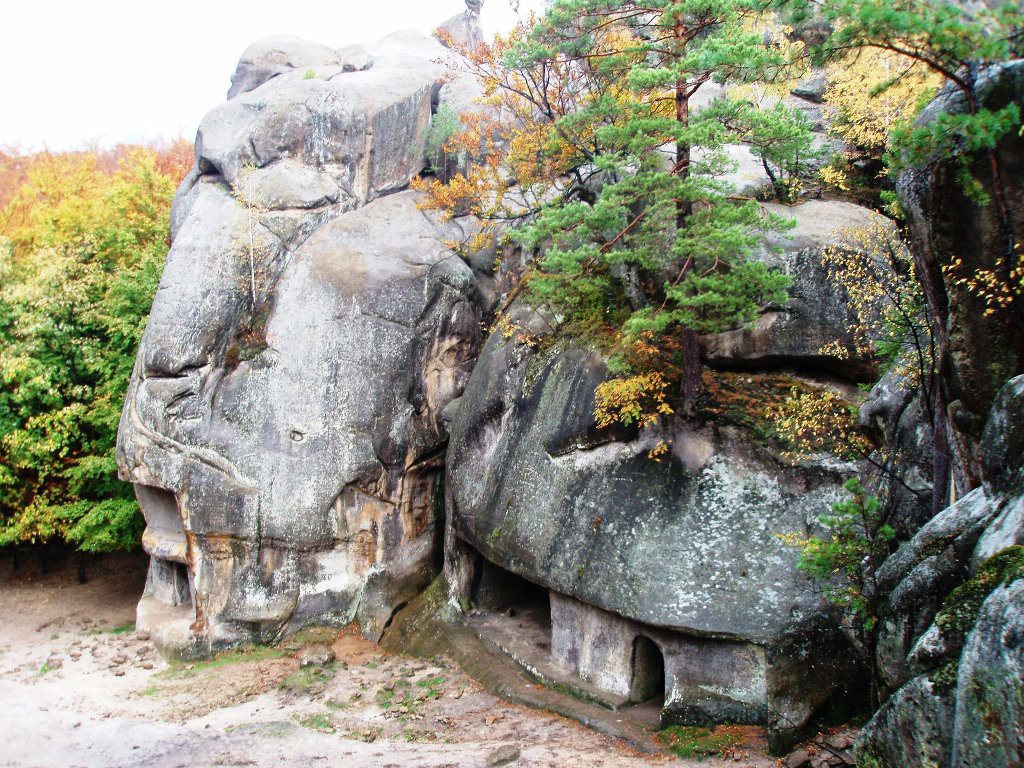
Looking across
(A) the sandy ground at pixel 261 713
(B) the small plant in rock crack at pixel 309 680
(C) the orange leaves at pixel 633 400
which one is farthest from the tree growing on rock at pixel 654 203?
(B) the small plant in rock crack at pixel 309 680

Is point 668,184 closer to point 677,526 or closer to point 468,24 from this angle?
point 677,526

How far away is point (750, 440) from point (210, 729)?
8813mm

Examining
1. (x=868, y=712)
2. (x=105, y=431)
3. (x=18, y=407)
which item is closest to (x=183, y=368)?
(x=105, y=431)

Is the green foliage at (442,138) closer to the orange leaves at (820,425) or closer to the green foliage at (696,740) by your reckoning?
the orange leaves at (820,425)

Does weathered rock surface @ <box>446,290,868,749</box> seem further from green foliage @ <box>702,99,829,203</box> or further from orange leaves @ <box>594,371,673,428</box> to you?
green foliage @ <box>702,99,829,203</box>

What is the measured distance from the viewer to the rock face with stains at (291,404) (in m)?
15.3

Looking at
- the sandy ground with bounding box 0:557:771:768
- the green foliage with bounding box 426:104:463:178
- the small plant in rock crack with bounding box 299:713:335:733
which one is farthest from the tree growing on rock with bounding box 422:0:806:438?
the small plant in rock crack with bounding box 299:713:335:733

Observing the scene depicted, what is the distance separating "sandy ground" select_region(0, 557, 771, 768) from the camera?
11078mm

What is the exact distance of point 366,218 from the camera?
17656 millimetres

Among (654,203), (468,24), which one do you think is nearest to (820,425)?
(654,203)

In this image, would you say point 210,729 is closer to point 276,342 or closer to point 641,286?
point 276,342

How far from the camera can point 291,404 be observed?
1574 centimetres

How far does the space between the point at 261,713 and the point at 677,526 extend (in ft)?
22.8

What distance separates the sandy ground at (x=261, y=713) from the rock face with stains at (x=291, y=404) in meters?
1.01
